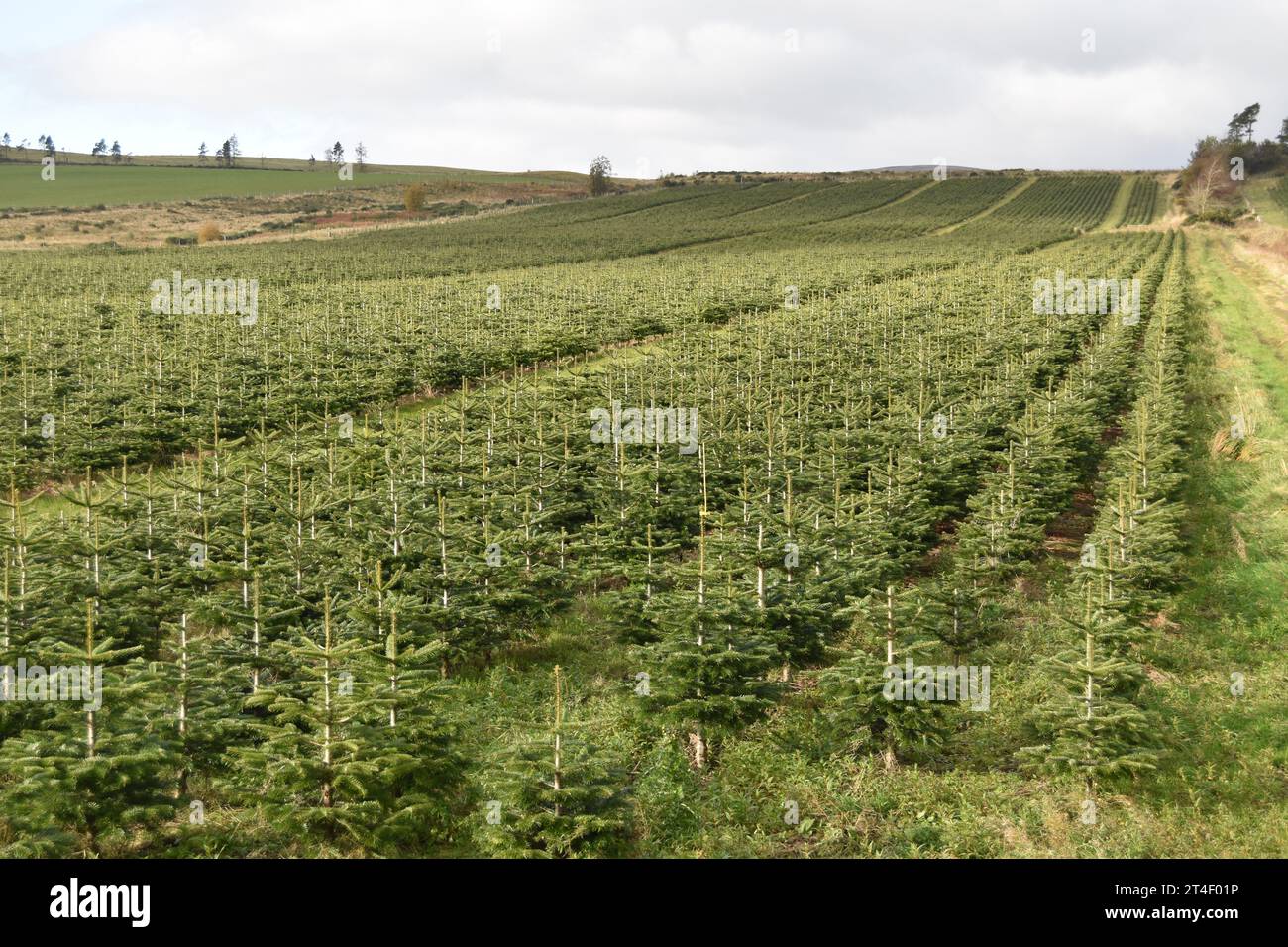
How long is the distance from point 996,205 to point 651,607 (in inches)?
4713

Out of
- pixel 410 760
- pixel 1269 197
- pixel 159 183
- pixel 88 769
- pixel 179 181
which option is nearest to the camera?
pixel 88 769

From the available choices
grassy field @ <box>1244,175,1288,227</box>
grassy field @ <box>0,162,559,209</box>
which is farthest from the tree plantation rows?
grassy field @ <box>0,162,559,209</box>

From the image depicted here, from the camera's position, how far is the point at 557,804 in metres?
8.75

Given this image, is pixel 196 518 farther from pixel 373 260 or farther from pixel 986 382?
pixel 373 260

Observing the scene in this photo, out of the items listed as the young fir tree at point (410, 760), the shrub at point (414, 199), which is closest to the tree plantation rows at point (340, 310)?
the young fir tree at point (410, 760)

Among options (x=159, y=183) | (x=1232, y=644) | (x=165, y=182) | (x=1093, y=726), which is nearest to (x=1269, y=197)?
(x=1232, y=644)

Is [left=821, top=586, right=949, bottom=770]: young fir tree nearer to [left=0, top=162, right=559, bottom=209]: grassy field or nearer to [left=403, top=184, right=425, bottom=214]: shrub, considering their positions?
[left=403, top=184, right=425, bottom=214]: shrub

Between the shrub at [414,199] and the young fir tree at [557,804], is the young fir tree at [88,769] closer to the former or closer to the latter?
the young fir tree at [557,804]

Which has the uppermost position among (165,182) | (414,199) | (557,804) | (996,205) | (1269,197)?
(165,182)

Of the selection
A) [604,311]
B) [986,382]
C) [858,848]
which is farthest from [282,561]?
[604,311]

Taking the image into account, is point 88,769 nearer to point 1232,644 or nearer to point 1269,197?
point 1232,644

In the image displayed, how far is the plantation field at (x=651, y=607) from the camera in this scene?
30.2 ft

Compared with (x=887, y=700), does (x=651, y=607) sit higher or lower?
higher

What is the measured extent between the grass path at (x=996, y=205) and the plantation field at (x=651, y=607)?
6740cm
